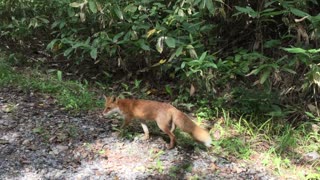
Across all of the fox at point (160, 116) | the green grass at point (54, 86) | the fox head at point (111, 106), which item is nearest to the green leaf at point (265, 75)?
the fox at point (160, 116)

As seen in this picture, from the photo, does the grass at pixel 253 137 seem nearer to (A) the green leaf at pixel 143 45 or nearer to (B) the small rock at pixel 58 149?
(B) the small rock at pixel 58 149

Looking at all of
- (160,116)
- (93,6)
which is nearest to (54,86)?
(93,6)

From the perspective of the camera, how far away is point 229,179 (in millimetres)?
4348

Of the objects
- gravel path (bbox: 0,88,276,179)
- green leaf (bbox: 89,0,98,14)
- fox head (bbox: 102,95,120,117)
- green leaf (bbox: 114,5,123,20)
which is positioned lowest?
gravel path (bbox: 0,88,276,179)

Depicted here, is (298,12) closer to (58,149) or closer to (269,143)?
(269,143)

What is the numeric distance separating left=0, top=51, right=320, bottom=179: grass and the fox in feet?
0.94

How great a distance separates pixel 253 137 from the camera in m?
5.05

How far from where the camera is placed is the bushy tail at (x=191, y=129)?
15.0ft

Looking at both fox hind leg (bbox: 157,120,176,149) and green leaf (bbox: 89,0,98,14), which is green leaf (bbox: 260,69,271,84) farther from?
green leaf (bbox: 89,0,98,14)

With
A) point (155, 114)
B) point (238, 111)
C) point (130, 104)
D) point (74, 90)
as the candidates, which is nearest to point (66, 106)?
point (74, 90)

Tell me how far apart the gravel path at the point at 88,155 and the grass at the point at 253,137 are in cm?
12

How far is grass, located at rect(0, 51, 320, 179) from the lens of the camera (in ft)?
15.1

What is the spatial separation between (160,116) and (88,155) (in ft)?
2.86

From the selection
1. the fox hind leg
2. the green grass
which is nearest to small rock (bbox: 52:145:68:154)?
the green grass
